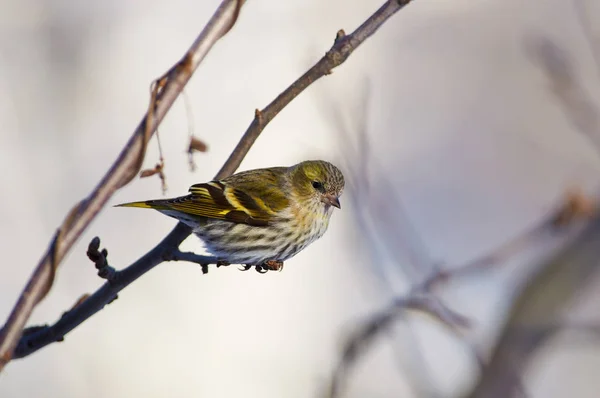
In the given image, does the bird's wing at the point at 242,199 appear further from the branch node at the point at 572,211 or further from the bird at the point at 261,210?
the branch node at the point at 572,211

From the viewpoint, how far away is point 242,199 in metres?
2.62

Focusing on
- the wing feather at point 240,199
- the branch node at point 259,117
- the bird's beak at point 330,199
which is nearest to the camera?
the branch node at point 259,117

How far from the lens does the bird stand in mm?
2402

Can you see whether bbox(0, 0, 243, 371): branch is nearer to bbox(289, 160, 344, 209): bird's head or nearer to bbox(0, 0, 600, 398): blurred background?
bbox(289, 160, 344, 209): bird's head

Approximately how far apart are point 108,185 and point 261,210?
1712mm

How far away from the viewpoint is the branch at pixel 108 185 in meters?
0.91

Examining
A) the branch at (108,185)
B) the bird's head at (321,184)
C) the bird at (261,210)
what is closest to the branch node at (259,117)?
the branch at (108,185)

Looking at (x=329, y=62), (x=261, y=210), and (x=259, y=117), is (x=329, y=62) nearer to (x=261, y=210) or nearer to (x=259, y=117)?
(x=259, y=117)

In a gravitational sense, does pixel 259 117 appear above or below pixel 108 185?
above

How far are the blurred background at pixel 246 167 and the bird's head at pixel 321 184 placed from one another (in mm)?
805

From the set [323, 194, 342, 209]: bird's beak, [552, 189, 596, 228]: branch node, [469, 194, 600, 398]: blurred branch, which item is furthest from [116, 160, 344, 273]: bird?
[469, 194, 600, 398]: blurred branch

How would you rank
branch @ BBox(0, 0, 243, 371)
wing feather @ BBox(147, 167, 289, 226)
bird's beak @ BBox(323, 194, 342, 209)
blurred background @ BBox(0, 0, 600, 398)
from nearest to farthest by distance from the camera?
1. branch @ BBox(0, 0, 243, 371)
2. wing feather @ BBox(147, 167, 289, 226)
3. bird's beak @ BBox(323, 194, 342, 209)
4. blurred background @ BBox(0, 0, 600, 398)

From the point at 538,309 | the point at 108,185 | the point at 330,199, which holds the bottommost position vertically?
the point at 538,309

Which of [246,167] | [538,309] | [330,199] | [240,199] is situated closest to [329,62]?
[538,309]
